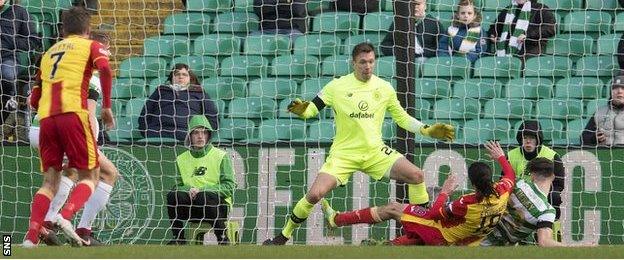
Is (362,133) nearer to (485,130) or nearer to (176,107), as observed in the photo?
(485,130)

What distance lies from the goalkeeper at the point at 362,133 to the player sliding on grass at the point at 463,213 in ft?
1.03

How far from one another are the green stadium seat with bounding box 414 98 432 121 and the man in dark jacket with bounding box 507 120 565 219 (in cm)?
126


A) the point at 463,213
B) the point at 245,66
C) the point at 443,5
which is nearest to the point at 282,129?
the point at 245,66

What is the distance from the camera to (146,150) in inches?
585

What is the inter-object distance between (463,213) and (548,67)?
3.51 m

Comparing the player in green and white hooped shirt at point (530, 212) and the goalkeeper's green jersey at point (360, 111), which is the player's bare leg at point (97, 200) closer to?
the goalkeeper's green jersey at point (360, 111)

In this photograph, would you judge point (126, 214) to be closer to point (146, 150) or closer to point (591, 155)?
point (146, 150)

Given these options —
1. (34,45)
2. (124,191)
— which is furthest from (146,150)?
(34,45)

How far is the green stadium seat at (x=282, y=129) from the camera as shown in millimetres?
15352

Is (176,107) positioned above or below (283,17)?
below

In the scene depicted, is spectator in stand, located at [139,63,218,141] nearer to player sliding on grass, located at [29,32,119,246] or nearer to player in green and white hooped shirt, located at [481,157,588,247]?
player sliding on grass, located at [29,32,119,246]

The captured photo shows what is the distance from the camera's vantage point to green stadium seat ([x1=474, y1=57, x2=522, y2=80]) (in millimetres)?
15773

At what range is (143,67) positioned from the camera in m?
16.5

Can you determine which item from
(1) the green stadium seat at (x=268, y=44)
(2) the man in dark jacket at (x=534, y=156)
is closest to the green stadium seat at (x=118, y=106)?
(1) the green stadium seat at (x=268, y=44)
